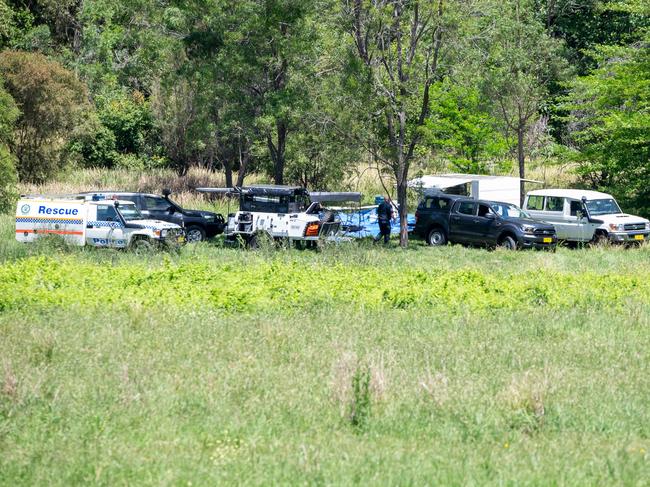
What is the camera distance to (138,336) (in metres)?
14.0

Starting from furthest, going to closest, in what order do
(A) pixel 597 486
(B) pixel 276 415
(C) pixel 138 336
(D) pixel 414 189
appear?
(D) pixel 414 189
(C) pixel 138 336
(B) pixel 276 415
(A) pixel 597 486

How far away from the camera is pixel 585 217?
98.5 feet

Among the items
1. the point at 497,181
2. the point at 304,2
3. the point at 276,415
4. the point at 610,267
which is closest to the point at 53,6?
the point at 304,2

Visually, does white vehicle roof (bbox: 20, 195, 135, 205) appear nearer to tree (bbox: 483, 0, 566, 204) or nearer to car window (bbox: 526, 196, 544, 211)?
car window (bbox: 526, 196, 544, 211)

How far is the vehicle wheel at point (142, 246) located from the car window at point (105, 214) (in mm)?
817

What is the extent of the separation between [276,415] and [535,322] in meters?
6.85

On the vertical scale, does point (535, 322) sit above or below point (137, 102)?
below

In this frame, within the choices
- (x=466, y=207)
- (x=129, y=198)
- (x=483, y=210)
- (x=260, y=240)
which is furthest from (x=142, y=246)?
(x=483, y=210)

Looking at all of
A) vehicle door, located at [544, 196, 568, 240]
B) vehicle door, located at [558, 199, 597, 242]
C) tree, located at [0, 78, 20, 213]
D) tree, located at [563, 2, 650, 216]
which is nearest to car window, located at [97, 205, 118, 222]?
tree, located at [0, 78, 20, 213]

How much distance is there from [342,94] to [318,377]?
18.0m

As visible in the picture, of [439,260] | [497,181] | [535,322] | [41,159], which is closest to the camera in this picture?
[535,322]

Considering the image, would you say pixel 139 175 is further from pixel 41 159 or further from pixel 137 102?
pixel 137 102

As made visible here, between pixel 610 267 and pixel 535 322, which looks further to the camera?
pixel 610 267

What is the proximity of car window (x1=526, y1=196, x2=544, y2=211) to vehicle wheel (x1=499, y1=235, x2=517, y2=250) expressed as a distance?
2.98 meters
